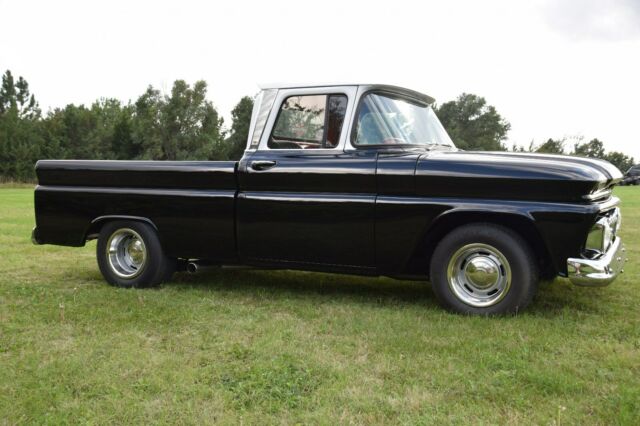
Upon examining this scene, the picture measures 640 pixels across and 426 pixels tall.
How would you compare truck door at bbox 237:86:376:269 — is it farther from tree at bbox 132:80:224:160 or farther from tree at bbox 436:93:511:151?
tree at bbox 436:93:511:151

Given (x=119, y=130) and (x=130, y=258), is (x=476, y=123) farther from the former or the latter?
(x=130, y=258)

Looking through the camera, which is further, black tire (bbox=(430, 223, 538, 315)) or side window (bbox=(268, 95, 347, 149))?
side window (bbox=(268, 95, 347, 149))

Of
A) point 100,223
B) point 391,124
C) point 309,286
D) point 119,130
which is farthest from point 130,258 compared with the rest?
point 119,130

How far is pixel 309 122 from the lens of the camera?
561 cm

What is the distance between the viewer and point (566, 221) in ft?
14.8

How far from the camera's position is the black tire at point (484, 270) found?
4703 millimetres

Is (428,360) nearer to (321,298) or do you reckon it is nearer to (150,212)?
(321,298)

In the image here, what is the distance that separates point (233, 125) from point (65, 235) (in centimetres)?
811

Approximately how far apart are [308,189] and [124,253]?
2.20 m

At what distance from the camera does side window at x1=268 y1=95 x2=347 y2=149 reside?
5477mm

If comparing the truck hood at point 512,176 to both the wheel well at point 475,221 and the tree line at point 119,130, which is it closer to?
the wheel well at point 475,221

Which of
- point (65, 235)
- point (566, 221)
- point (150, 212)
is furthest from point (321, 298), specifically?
point (65, 235)

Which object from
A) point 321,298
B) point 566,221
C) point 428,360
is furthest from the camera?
point 321,298

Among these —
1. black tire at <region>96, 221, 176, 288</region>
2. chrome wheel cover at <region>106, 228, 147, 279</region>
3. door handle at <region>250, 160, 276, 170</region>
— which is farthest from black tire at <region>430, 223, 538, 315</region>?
chrome wheel cover at <region>106, 228, 147, 279</region>
